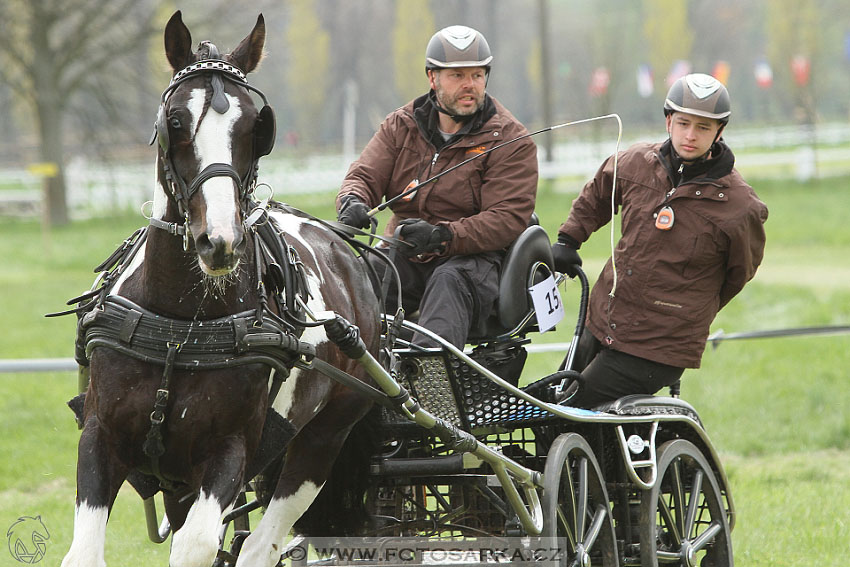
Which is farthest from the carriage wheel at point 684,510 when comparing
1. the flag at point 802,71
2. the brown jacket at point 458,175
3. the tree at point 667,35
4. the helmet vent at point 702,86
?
the tree at point 667,35

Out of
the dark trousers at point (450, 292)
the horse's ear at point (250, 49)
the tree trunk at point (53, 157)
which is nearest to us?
the horse's ear at point (250, 49)

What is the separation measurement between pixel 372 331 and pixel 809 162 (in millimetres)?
23186

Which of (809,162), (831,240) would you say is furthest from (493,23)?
(831,240)

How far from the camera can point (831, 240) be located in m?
19.1

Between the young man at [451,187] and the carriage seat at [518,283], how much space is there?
49 millimetres

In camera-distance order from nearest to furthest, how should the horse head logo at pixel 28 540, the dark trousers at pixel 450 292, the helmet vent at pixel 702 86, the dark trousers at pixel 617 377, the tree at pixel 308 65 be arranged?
the dark trousers at pixel 450 292
the helmet vent at pixel 702 86
the dark trousers at pixel 617 377
the horse head logo at pixel 28 540
the tree at pixel 308 65

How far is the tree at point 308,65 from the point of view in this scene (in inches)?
1955

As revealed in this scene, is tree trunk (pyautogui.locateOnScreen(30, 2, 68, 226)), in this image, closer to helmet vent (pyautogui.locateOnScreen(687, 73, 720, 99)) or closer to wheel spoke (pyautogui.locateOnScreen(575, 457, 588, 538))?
helmet vent (pyautogui.locateOnScreen(687, 73, 720, 99))

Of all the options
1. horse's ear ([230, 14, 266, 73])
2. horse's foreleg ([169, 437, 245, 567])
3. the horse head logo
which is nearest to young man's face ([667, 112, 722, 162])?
horse's ear ([230, 14, 266, 73])

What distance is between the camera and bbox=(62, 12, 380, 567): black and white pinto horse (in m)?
3.19

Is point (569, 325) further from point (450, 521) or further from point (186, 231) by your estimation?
point (186, 231)

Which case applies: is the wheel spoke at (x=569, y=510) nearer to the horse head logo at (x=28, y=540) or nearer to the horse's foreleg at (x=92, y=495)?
the horse's foreleg at (x=92, y=495)

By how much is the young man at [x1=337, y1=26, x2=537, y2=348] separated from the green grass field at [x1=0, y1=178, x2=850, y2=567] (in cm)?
206

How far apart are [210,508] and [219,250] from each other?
795mm
